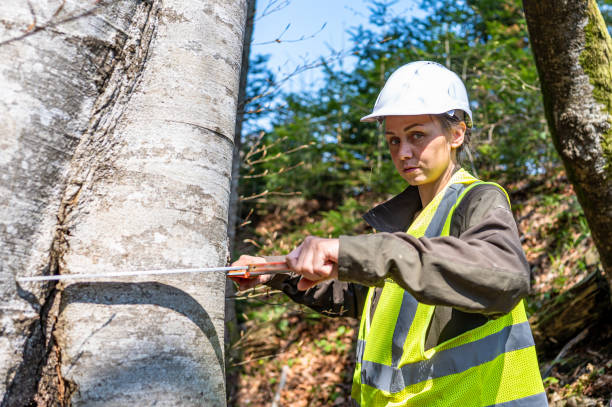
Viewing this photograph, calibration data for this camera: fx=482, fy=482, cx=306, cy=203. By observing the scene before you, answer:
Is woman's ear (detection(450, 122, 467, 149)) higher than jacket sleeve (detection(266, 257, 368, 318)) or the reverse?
higher

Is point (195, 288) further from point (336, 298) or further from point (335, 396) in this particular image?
point (335, 396)

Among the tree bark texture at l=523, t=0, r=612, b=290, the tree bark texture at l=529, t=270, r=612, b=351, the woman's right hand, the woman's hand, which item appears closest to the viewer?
the woman's hand

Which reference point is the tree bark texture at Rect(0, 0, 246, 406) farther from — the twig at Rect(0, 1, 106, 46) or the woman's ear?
the woman's ear

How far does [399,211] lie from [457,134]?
1.53 feet

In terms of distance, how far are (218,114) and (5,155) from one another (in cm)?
55

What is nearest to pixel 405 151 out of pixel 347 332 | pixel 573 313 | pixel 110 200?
pixel 110 200

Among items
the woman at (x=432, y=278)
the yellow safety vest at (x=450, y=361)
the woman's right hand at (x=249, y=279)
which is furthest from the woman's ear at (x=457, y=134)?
the woman's right hand at (x=249, y=279)

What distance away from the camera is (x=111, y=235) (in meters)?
1.18

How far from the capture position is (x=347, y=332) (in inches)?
265

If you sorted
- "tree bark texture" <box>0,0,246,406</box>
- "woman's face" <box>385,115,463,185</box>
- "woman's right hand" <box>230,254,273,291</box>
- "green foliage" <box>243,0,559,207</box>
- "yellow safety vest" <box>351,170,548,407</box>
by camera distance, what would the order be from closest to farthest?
"tree bark texture" <box>0,0,246,406</box>, "yellow safety vest" <box>351,170,548,407</box>, "woman's right hand" <box>230,254,273,291</box>, "woman's face" <box>385,115,463,185</box>, "green foliage" <box>243,0,559,207</box>

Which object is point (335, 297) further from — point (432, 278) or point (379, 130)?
→ point (379, 130)

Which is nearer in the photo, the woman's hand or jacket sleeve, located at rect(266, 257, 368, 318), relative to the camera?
the woman's hand

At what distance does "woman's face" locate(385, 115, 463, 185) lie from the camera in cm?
181

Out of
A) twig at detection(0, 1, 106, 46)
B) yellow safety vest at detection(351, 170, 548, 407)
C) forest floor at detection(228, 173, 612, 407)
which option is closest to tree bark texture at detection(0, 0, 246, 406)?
twig at detection(0, 1, 106, 46)
